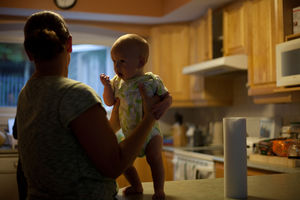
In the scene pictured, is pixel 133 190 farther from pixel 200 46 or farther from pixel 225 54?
pixel 200 46

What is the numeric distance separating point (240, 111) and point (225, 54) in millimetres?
766

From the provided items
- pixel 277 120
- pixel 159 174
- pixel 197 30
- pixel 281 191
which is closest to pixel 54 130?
pixel 159 174

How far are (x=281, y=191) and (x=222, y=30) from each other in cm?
273

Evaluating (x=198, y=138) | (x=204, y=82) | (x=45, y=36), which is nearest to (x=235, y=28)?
(x=204, y=82)

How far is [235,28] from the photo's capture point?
342 cm

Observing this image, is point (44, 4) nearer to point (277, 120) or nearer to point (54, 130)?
point (277, 120)

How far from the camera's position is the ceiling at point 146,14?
363 centimetres

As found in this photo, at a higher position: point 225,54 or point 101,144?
point 225,54

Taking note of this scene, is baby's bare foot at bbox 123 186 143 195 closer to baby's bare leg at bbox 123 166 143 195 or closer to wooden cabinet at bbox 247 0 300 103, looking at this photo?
baby's bare leg at bbox 123 166 143 195

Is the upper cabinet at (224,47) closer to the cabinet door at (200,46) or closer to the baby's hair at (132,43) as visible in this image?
the cabinet door at (200,46)

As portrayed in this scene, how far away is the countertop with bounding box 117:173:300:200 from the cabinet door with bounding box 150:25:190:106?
291 centimetres

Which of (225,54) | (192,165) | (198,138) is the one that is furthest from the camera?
(198,138)

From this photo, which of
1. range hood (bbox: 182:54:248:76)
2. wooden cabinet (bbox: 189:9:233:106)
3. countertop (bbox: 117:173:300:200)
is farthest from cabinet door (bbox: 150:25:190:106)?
countertop (bbox: 117:173:300:200)

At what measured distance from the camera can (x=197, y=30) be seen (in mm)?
4129
